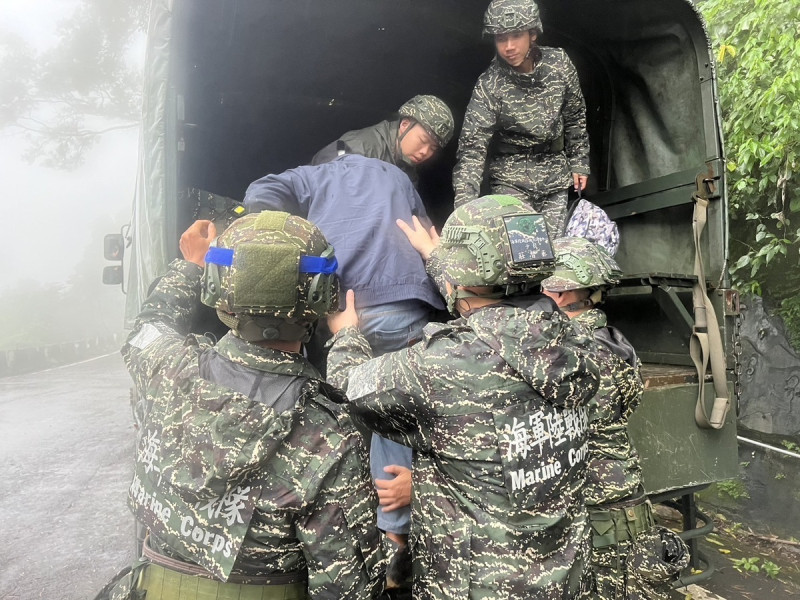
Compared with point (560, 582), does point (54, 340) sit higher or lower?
lower

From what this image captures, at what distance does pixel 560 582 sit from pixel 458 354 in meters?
0.65

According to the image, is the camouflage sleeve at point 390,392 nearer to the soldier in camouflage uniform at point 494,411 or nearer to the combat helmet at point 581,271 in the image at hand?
the soldier in camouflage uniform at point 494,411

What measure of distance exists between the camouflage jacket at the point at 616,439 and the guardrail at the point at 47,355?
14588 millimetres

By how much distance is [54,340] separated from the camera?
1933 cm

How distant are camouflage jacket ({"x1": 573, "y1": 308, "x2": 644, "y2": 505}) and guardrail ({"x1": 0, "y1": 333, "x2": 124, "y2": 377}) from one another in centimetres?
1459

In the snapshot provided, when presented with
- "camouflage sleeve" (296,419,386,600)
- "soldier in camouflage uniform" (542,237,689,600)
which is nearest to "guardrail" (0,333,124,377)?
A: "soldier in camouflage uniform" (542,237,689,600)

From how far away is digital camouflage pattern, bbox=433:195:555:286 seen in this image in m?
1.53

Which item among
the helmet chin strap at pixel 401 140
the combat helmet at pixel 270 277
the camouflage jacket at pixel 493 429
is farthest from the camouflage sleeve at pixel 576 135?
the combat helmet at pixel 270 277

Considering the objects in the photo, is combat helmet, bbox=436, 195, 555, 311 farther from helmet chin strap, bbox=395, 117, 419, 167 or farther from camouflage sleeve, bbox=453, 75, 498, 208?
camouflage sleeve, bbox=453, 75, 498, 208

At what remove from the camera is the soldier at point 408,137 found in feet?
8.65

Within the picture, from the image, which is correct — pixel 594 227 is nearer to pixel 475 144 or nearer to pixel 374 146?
pixel 475 144

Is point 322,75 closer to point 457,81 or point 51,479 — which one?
point 457,81

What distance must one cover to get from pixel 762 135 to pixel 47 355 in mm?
16508

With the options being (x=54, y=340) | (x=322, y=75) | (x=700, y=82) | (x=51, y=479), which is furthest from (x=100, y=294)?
(x=700, y=82)
